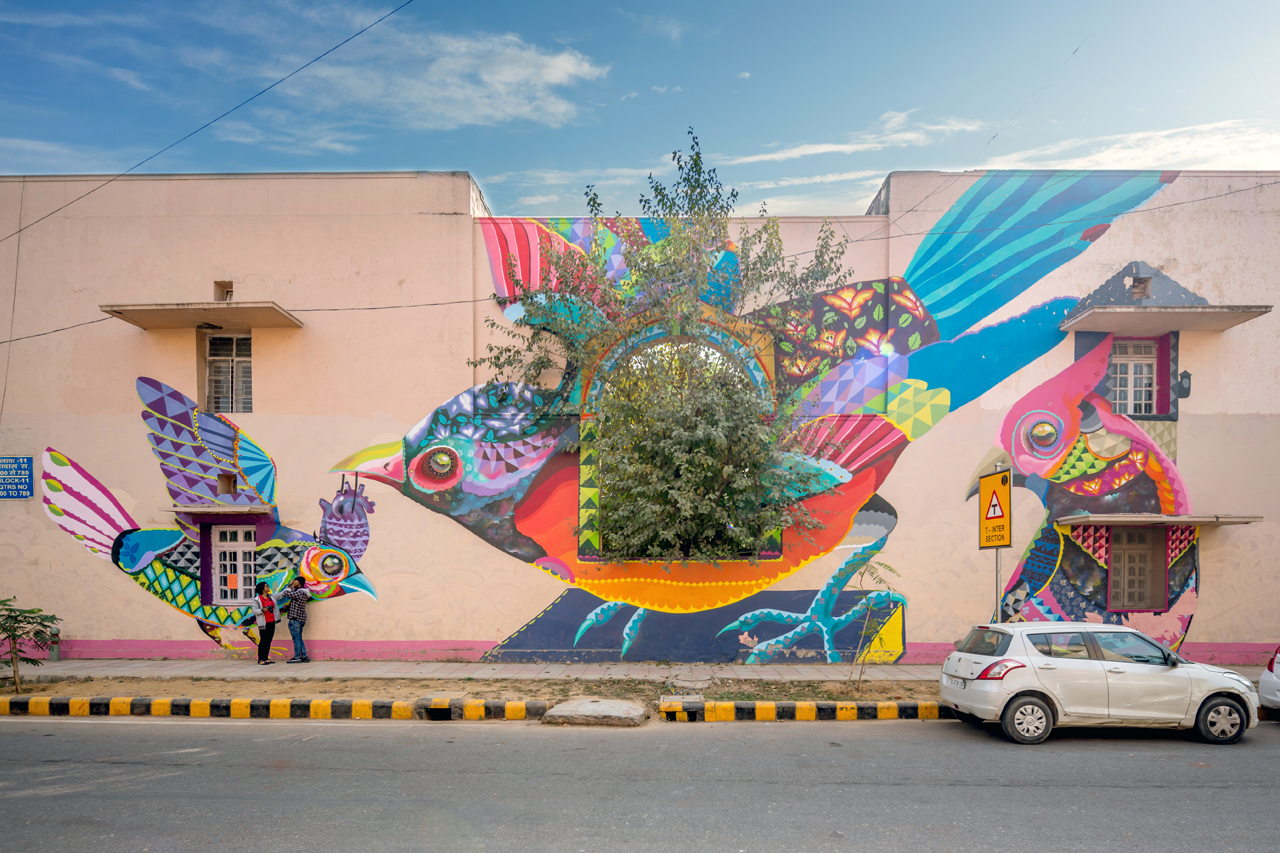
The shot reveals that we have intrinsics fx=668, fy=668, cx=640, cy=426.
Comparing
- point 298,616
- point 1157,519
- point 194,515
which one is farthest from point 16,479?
point 1157,519

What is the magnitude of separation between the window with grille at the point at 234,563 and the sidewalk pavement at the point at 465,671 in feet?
3.84

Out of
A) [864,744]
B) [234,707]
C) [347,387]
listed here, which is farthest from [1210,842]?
[347,387]

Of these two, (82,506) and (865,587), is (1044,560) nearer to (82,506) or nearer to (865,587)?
(865,587)

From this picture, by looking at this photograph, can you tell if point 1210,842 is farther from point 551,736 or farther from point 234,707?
point 234,707

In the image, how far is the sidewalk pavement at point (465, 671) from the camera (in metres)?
10.3

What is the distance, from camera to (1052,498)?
1157cm

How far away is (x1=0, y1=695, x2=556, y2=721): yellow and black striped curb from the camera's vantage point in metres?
8.73

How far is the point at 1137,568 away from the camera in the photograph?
463 inches

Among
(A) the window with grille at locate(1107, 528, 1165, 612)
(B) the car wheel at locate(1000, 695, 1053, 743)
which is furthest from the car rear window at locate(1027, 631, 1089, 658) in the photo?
(A) the window with grille at locate(1107, 528, 1165, 612)

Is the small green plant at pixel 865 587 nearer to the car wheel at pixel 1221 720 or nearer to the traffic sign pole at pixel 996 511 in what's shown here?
the traffic sign pole at pixel 996 511

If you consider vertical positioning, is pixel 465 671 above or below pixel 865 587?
below

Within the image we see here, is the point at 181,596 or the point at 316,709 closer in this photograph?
the point at 316,709

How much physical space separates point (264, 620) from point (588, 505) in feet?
19.0

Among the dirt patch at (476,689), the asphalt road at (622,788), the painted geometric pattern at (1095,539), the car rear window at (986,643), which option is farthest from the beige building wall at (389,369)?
the asphalt road at (622,788)
